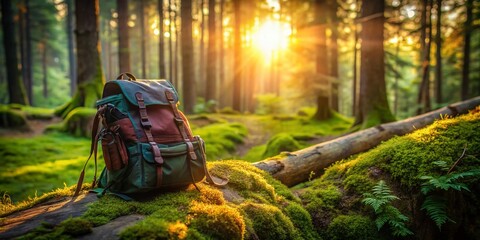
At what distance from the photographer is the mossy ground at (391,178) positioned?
149 inches

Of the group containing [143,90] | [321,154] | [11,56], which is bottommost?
[321,154]

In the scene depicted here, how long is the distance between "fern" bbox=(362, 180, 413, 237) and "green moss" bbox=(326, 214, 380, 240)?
6.0 inches

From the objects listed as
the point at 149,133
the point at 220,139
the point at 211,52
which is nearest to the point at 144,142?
the point at 149,133

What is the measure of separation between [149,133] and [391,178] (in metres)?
3.27

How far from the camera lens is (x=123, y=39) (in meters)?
16.9

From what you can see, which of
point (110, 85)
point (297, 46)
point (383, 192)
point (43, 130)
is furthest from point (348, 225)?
point (297, 46)

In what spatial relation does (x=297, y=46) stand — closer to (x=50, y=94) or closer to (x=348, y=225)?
(x=348, y=225)

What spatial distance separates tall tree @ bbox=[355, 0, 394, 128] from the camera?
30.3 ft

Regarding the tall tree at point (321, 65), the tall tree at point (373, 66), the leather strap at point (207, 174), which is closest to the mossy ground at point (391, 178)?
the leather strap at point (207, 174)

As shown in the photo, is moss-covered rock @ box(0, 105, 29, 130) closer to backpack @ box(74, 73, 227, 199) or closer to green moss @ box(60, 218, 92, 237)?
backpack @ box(74, 73, 227, 199)

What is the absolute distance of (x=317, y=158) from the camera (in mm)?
5250

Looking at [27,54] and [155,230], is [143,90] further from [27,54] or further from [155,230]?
[27,54]

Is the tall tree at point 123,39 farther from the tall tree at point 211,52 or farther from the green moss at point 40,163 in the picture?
the green moss at point 40,163

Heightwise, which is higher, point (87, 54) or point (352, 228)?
point (87, 54)
